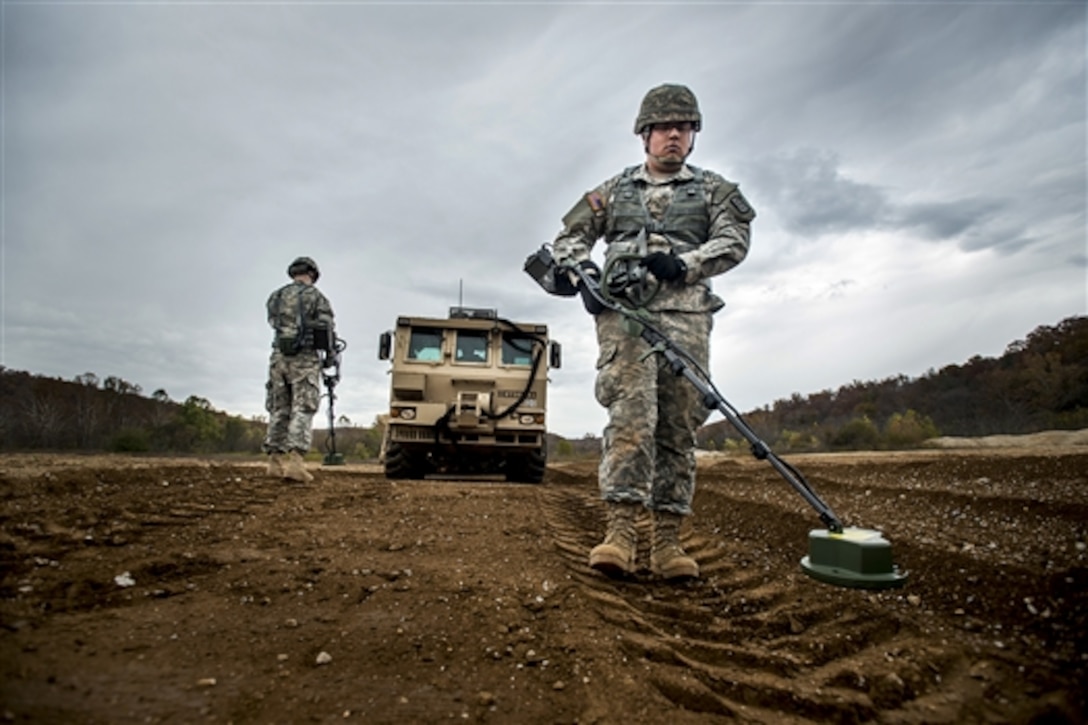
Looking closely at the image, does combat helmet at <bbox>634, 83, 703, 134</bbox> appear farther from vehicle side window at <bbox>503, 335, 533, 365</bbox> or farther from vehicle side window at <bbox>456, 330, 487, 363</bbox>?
vehicle side window at <bbox>456, 330, 487, 363</bbox>

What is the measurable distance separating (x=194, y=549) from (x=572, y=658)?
1.72 metres

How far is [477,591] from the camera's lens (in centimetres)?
210

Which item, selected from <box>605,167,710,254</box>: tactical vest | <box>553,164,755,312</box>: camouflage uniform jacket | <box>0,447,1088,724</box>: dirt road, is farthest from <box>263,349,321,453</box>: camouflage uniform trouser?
<box>605,167,710,254</box>: tactical vest

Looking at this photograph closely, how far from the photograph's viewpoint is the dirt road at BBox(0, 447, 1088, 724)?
4.42 ft

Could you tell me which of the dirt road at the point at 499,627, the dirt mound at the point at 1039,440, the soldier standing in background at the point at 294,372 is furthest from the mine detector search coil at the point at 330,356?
the dirt mound at the point at 1039,440

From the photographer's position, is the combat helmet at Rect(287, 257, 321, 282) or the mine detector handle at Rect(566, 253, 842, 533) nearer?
the mine detector handle at Rect(566, 253, 842, 533)

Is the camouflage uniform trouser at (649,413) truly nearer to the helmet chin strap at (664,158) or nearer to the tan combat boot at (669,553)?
the tan combat boot at (669,553)

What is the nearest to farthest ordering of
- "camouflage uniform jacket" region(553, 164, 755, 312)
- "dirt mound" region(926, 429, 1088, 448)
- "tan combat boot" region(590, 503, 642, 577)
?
1. "tan combat boot" region(590, 503, 642, 577)
2. "camouflage uniform jacket" region(553, 164, 755, 312)
3. "dirt mound" region(926, 429, 1088, 448)

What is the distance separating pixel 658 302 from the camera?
2.96m

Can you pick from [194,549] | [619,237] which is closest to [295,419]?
[194,549]

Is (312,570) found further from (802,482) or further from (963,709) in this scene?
(963,709)

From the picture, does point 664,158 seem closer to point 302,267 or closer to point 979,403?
point 302,267

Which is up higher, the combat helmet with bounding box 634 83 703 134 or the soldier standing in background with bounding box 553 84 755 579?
the combat helmet with bounding box 634 83 703 134

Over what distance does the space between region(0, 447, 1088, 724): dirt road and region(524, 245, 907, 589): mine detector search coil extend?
0.79 feet
